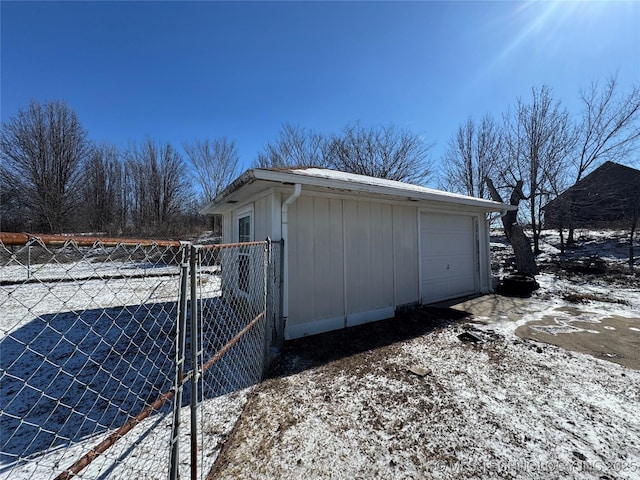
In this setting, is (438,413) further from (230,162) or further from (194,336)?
(230,162)

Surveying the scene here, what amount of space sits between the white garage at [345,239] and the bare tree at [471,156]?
11164mm

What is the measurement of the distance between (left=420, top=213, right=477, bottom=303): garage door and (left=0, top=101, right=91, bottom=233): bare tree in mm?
19283

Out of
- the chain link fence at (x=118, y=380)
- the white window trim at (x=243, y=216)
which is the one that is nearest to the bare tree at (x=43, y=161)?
the chain link fence at (x=118, y=380)

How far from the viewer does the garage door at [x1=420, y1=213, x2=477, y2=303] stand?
5936 mm

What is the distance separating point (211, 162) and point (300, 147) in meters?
7.13

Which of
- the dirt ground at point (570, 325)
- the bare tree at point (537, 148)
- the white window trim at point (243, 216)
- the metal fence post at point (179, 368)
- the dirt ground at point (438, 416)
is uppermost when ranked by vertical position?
the bare tree at point (537, 148)

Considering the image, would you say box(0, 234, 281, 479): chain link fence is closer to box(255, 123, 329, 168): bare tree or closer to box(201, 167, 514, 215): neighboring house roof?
box(201, 167, 514, 215): neighboring house roof

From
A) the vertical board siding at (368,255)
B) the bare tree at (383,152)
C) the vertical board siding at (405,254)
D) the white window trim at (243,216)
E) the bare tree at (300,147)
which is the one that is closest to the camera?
the vertical board siding at (368,255)

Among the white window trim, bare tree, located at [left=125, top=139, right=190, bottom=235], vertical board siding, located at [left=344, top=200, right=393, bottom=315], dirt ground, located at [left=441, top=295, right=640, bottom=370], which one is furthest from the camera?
bare tree, located at [left=125, top=139, right=190, bottom=235]

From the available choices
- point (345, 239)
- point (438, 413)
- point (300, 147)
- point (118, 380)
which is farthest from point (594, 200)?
point (118, 380)

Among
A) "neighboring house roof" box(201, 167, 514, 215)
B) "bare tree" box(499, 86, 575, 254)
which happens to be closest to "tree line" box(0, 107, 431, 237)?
"bare tree" box(499, 86, 575, 254)

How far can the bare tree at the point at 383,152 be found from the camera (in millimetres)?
16641

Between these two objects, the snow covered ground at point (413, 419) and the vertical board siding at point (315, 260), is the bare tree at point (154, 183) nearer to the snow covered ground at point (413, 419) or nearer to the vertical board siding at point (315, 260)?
the vertical board siding at point (315, 260)

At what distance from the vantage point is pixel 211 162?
1969cm
